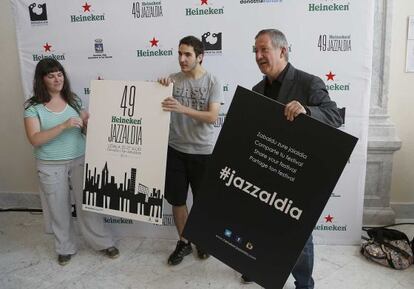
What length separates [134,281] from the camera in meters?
2.38

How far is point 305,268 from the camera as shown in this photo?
204cm

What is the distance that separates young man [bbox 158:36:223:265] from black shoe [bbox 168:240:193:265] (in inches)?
12.3

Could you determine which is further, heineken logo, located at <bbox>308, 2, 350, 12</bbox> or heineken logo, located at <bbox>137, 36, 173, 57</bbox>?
heineken logo, located at <bbox>137, 36, 173, 57</bbox>

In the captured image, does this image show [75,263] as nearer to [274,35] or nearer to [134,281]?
[134,281]

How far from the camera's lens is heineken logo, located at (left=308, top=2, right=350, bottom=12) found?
248cm

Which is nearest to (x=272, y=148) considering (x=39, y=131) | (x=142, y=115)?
(x=142, y=115)

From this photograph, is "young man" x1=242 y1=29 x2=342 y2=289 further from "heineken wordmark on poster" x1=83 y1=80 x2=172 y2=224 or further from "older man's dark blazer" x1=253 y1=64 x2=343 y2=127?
"heineken wordmark on poster" x1=83 y1=80 x2=172 y2=224

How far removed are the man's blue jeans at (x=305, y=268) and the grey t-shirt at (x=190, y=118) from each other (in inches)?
34.3

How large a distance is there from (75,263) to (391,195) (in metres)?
2.66

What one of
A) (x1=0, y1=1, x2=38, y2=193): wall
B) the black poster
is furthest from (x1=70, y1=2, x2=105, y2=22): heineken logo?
the black poster

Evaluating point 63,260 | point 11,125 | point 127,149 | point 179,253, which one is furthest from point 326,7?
point 11,125

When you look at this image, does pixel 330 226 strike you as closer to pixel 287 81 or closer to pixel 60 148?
pixel 287 81

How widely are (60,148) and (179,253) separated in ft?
3.67

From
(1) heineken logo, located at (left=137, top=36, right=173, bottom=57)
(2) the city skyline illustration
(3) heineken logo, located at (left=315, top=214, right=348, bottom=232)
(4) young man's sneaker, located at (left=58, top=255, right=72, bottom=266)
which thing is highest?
(1) heineken logo, located at (left=137, top=36, right=173, bottom=57)
